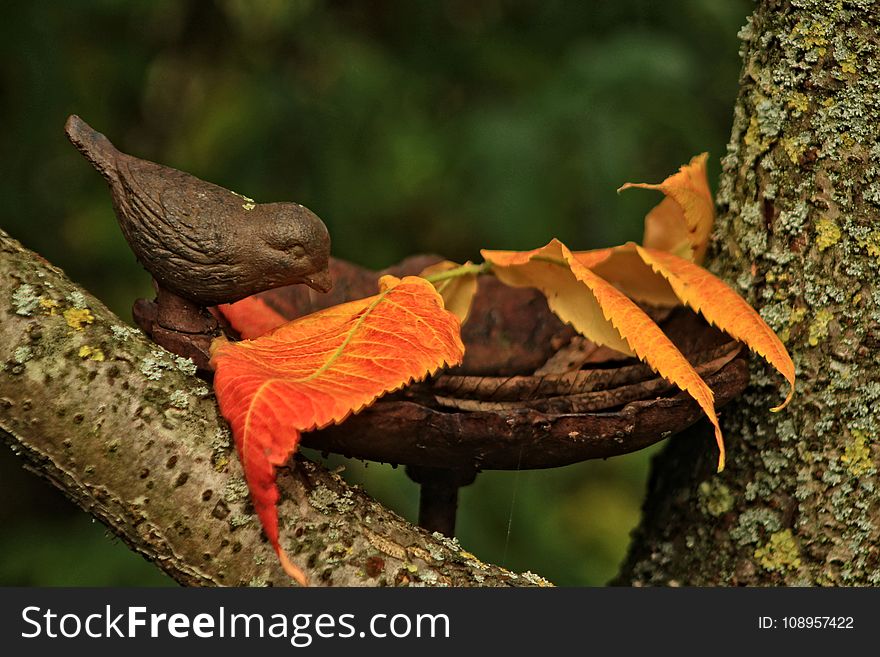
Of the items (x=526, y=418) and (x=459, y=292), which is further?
(x=459, y=292)

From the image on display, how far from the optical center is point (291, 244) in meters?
0.76

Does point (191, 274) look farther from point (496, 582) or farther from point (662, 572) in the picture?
point (662, 572)

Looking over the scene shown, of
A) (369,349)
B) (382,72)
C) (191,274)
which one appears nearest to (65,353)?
(191,274)

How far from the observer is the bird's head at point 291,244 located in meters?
0.75

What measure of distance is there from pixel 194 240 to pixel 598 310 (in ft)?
1.15

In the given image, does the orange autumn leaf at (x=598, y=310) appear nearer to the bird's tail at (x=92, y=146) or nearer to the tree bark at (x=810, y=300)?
the tree bark at (x=810, y=300)

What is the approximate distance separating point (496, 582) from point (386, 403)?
16cm

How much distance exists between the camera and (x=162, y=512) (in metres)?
0.68

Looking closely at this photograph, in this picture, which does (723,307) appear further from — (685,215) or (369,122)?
(369,122)

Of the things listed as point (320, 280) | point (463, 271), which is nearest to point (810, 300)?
point (463, 271)

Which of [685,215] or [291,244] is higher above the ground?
[685,215]

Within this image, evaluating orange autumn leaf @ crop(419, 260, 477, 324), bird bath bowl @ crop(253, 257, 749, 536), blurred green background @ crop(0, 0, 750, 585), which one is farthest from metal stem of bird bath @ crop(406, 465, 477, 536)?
blurred green background @ crop(0, 0, 750, 585)

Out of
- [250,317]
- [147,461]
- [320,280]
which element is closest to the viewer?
[147,461]

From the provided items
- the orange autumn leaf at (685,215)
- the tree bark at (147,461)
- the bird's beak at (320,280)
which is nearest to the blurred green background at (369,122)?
the orange autumn leaf at (685,215)
